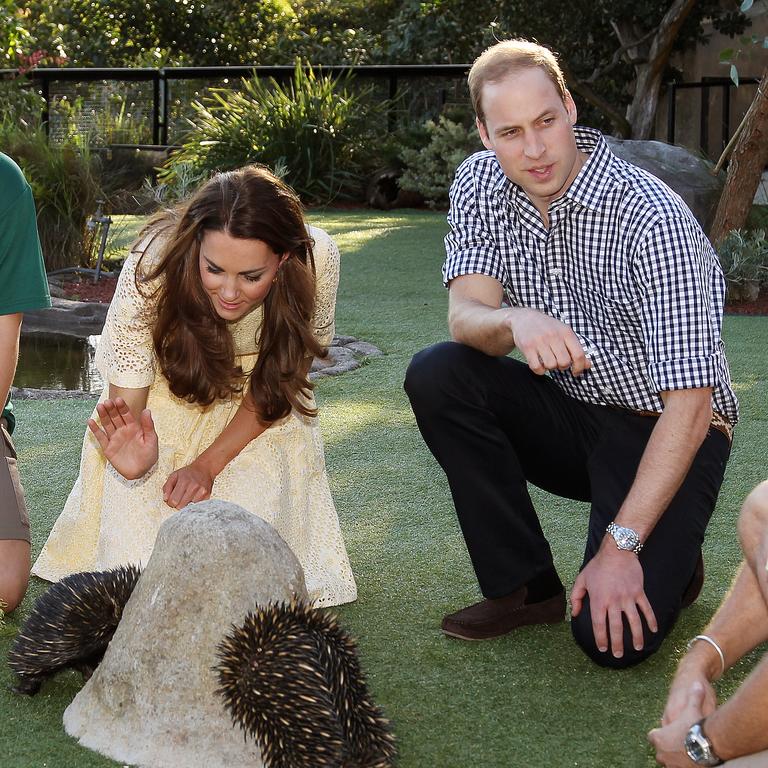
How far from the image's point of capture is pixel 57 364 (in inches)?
305

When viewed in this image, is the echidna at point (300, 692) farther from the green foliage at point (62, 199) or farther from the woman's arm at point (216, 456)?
the green foliage at point (62, 199)

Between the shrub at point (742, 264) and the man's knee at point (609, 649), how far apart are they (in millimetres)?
6349

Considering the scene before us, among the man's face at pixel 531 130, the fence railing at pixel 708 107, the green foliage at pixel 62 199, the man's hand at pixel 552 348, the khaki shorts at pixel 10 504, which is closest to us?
the man's hand at pixel 552 348

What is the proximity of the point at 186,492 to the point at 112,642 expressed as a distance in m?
0.86

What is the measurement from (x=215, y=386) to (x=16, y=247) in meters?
0.72

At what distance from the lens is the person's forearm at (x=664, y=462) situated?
10.1 feet

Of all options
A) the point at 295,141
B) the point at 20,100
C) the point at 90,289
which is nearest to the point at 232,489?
the point at 90,289

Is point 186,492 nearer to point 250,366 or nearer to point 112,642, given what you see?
point 250,366

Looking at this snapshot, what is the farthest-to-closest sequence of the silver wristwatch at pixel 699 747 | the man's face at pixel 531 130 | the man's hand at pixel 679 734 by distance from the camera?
the man's face at pixel 531 130 < the man's hand at pixel 679 734 < the silver wristwatch at pixel 699 747

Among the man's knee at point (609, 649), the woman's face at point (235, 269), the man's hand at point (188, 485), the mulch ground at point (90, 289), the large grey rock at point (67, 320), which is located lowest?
the mulch ground at point (90, 289)

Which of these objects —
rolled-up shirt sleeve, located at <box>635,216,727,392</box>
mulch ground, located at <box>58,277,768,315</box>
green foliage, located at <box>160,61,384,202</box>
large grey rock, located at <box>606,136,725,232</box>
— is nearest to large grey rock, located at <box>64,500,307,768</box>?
rolled-up shirt sleeve, located at <box>635,216,727,392</box>

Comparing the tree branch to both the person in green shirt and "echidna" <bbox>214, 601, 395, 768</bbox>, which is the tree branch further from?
"echidna" <bbox>214, 601, 395, 768</bbox>

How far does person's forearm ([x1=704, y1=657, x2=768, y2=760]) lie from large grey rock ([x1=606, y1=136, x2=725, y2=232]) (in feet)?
28.1

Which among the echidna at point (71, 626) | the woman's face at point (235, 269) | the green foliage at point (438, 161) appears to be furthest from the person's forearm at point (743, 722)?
the green foliage at point (438, 161)
